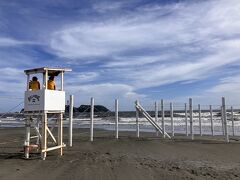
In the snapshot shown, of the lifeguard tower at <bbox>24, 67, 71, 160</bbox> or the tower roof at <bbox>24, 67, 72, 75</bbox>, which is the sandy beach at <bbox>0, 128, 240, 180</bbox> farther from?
the tower roof at <bbox>24, 67, 72, 75</bbox>

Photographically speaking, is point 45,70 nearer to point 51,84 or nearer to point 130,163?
point 51,84

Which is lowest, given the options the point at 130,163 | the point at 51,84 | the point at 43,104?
the point at 130,163

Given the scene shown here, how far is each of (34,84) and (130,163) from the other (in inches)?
197

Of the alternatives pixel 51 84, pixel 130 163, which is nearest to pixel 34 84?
pixel 51 84

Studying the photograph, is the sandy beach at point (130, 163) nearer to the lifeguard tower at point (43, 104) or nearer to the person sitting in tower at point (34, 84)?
the lifeguard tower at point (43, 104)

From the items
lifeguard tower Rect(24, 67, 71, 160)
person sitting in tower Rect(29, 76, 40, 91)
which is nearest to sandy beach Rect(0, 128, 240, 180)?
lifeguard tower Rect(24, 67, 71, 160)

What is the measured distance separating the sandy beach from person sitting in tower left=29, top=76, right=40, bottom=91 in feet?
8.71

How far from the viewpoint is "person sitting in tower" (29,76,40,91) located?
45.8 feet

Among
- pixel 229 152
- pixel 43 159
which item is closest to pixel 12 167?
pixel 43 159

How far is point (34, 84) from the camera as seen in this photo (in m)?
14.0

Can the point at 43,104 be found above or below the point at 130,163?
above

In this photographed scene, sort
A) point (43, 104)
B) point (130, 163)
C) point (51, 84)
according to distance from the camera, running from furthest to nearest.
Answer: point (51, 84) < point (43, 104) < point (130, 163)

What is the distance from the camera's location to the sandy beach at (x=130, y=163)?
10.0 m

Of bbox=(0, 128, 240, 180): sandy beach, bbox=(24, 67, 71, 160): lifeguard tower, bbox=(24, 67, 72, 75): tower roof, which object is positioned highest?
bbox=(24, 67, 72, 75): tower roof
